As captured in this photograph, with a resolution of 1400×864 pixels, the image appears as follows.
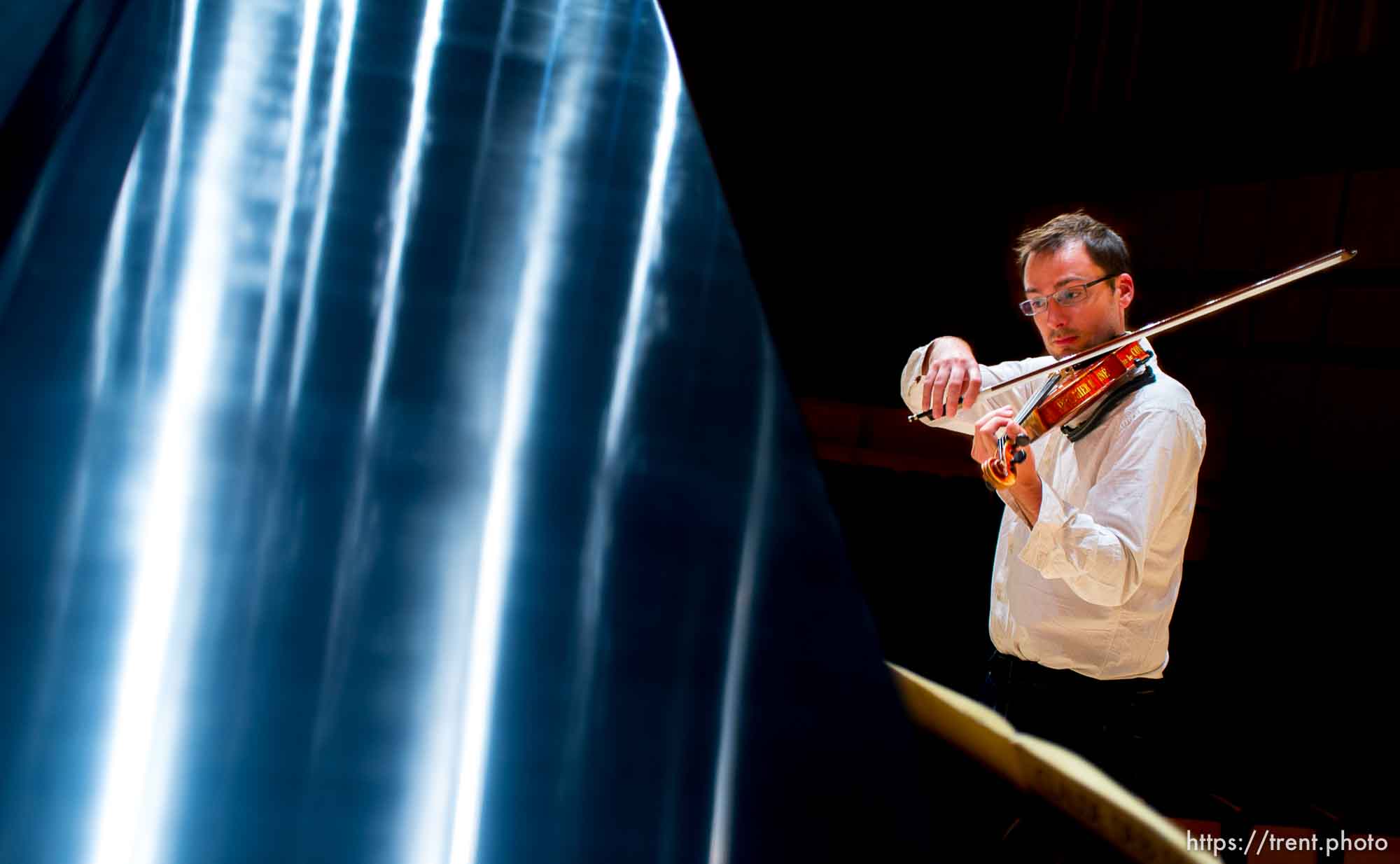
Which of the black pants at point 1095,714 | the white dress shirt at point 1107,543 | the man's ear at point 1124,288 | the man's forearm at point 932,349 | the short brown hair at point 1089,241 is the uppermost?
the short brown hair at point 1089,241

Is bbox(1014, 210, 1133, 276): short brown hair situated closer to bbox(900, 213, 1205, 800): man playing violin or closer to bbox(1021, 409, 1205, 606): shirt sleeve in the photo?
bbox(900, 213, 1205, 800): man playing violin

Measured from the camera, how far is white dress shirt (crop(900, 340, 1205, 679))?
0.88 m

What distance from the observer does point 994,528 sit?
7.59 ft

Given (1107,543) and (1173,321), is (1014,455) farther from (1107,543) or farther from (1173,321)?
(1173,321)

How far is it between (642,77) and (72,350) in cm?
24

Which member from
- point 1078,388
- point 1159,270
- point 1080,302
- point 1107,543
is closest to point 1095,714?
point 1107,543

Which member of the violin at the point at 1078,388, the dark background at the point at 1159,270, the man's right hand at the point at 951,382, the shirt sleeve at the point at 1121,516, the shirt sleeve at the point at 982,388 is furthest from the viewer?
the dark background at the point at 1159,270

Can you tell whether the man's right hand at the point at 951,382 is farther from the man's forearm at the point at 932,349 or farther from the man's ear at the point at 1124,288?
the man's ear at the point at 1124,288

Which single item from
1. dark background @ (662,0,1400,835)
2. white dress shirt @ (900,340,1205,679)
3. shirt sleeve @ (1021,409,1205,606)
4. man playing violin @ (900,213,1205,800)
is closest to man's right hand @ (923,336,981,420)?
man playing violin @ (900,213,1205,800)

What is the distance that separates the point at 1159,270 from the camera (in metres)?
3.23

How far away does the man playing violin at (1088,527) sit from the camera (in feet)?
2.91

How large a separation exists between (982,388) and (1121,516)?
0.36m

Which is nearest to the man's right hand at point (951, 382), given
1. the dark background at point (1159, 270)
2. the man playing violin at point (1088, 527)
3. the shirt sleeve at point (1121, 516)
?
the man playing violin at point (1088, 527)

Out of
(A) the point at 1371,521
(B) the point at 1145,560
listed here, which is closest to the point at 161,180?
(B) the point at 1145,560
